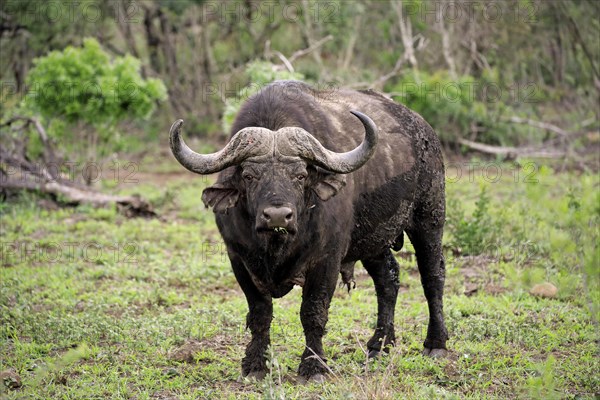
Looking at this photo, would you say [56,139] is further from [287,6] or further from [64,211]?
[287,6]

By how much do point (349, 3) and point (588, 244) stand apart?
51.5 feet

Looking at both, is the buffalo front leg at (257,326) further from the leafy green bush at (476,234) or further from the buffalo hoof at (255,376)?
the leafy green bush at (476,234)

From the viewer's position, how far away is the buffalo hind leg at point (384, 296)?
6742 millimetres


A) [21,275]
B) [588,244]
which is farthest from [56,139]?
[588,244]

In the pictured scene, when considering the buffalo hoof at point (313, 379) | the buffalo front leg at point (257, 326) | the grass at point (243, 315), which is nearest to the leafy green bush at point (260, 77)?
the grass at point (243, 315)

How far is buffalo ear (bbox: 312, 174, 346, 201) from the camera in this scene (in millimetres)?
5547

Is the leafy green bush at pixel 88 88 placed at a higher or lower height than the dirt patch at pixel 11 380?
higher

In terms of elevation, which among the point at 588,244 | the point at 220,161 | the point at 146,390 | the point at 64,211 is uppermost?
the point at 220,161

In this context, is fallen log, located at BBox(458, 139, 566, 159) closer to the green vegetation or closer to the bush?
the green vegetation

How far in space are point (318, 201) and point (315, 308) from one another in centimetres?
80

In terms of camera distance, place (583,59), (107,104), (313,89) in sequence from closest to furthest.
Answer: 1. (313,89)
2. (107,104)
3. (583,59)

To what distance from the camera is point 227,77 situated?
18391 mm

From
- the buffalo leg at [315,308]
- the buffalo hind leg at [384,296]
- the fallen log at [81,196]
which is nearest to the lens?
the buffalo leg at [315,308]

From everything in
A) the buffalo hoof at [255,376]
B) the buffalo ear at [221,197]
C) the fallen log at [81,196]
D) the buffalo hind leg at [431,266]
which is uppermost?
the buffalo ear at [221,197]
